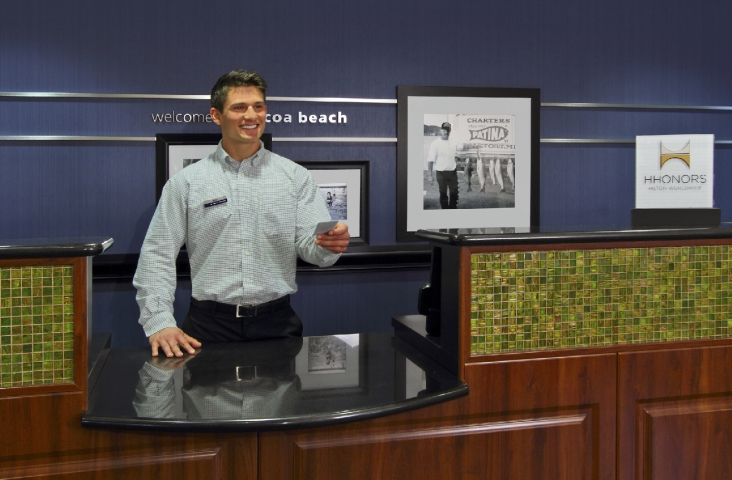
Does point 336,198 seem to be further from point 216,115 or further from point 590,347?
point 590,347

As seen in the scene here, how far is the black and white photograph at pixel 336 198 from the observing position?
372cm

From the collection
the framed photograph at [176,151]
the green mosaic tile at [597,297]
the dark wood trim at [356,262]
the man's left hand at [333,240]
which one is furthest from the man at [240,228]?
the green mosaic tile at [597,297]

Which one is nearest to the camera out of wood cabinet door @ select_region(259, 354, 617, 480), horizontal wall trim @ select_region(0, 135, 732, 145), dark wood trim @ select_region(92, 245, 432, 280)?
wood cabinet door @ select_region(259, 354, 617, 480)

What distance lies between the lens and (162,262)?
260 cm

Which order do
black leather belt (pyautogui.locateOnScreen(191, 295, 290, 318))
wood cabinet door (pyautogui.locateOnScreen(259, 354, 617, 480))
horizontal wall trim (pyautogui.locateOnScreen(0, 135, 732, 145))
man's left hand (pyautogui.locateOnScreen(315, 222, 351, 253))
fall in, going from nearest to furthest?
wood cabinet door (pyautogui.locateOnScreen(259, 354, 617, 480)), man's left hand (pyautogui.locateOnScreen(315, 222, 351, 253)), black leather belt (pyautogui.locateOnScreen(191, 295, 290, 318)), horizontal wall trim (pyautogui.locateOnScreen(0, 135, 732, 145))

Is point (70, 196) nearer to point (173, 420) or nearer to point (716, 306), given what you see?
point (173, 420)

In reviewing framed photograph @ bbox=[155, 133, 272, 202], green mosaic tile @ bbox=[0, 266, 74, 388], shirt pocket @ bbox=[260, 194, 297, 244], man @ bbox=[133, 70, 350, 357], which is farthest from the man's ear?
green mosaic tile @ bbox=[0, 266, 74, 388]

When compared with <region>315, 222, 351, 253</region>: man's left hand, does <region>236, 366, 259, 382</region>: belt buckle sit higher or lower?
lower

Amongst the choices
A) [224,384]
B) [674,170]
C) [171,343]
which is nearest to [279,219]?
[171,343]

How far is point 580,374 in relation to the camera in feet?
6.64

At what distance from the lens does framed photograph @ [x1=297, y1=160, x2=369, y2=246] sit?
3.72m

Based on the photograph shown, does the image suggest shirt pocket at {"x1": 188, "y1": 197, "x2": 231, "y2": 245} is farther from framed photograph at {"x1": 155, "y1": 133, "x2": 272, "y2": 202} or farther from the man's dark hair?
framed photograph at {"x1": 155, "y1": 133, "x2": 272, "y2": 202}

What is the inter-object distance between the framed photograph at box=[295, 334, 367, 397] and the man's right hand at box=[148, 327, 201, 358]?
0.38 meters

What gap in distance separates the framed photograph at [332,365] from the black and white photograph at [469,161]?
1663mm
